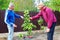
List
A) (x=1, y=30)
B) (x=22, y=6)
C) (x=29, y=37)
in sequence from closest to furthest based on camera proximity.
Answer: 1. (x=29, y=37)
2. (x=1, y=30)
3. (x=22, y=6)

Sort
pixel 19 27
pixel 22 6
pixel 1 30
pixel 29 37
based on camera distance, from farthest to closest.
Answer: pixel 22 6 → pixel 19 27 → pixel 1 30 → pixel 29 37

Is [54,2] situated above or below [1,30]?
above

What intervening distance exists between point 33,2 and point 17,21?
26.1 feet

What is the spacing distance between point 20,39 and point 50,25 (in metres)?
2.67

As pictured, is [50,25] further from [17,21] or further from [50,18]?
[17,21]

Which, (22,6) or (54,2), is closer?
(54,2)

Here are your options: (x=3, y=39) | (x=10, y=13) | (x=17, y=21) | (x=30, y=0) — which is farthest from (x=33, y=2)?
(x=10, y=13)

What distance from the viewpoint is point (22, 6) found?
22031 millimetres

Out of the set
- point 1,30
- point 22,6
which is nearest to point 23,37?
point 1,30

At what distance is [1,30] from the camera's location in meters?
15.1

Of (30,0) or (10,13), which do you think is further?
(30,0)

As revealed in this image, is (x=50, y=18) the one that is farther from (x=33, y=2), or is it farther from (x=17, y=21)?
(x=33, y=2)

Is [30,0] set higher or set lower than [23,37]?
higher

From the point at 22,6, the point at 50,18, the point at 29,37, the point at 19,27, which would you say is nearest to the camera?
the point at 50,18
